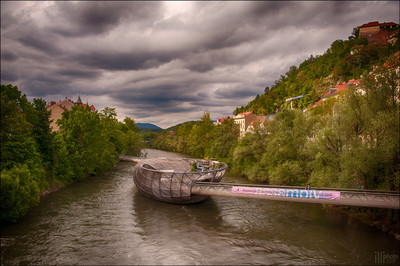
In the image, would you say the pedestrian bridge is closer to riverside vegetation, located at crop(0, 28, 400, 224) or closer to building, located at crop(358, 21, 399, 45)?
riverside vegetation, located at crop(0, 28, 400, 224)

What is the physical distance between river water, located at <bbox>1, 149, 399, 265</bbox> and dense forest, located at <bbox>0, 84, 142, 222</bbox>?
8.53 feet

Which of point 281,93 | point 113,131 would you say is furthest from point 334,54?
point 113,131

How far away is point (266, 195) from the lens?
17.3 m

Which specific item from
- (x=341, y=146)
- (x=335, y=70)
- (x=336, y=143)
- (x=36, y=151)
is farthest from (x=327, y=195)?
(x=335, y=70)

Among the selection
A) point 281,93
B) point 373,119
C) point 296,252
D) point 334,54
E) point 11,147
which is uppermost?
point 334,54

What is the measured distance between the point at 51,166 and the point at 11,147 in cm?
780

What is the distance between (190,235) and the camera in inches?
658

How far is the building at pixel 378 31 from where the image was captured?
88.1 metres

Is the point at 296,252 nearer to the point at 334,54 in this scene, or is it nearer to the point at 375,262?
the point at 375,262

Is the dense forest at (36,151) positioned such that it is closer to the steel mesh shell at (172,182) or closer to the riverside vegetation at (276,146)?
the riverside vegetation at (276,146)

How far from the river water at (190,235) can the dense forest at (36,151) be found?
2.60m

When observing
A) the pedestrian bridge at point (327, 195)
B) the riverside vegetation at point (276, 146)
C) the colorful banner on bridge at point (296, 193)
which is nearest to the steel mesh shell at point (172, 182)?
the pedestrian bridge at point (327, 195)

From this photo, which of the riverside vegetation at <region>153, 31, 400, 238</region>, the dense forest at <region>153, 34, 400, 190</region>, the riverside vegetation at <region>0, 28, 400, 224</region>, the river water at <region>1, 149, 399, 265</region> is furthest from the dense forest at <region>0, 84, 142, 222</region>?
the riverside vegetation at <region>153, 31, 400, 238</region>

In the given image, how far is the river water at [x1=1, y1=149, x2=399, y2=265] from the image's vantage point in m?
13.5
